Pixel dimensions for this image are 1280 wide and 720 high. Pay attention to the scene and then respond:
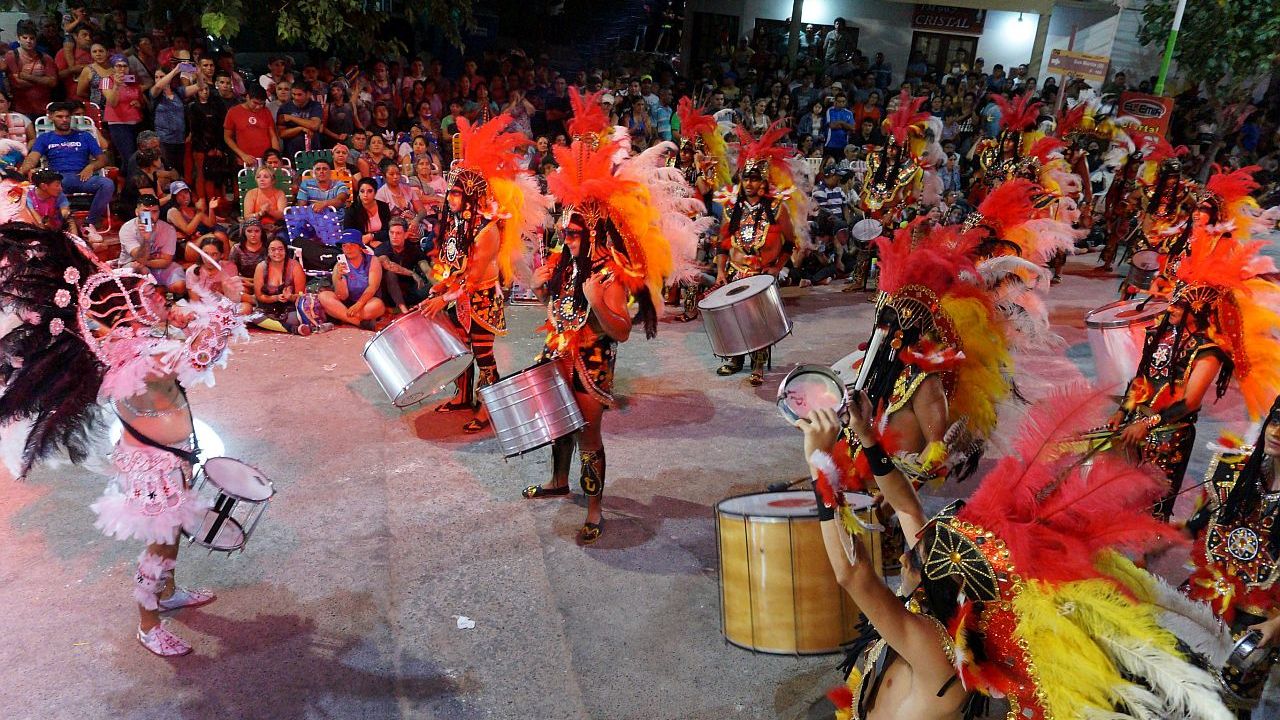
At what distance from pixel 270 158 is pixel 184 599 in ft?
19.9

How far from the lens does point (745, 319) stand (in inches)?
230

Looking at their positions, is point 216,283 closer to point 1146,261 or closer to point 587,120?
point 587,120

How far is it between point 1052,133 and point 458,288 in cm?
958

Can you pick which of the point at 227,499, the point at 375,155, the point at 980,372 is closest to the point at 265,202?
the point at 375,155

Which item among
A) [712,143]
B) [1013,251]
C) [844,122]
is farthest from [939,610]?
[844,122]

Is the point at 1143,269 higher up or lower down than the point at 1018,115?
lower down

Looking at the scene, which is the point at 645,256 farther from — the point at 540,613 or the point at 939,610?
the point at 939,610

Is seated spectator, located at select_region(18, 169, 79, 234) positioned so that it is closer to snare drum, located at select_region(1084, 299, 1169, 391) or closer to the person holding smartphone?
the person holding smartphone

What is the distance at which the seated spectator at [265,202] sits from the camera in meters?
8.57

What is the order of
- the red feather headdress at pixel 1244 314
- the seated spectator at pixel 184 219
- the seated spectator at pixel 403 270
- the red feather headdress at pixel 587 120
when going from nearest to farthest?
1. the red feather headdress at pixel 1244 314
2. the red feather headdress at pixel 587 120
3. the seated spectator at pixel 184 219
4. the seated spectator at pixel 403 270

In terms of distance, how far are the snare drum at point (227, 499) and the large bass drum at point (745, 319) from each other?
3061 millimetres

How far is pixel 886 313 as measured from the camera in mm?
3939

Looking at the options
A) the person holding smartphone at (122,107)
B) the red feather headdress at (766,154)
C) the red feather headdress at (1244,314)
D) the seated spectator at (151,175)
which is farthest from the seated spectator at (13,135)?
the red feather headdress at (1244,314)

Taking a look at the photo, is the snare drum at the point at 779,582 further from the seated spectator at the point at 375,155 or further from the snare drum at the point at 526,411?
the seated spectator at the point at 375,155
